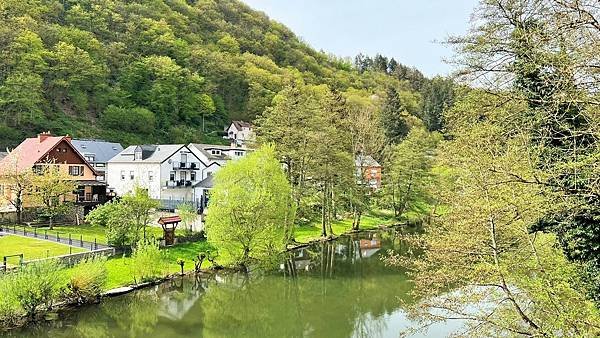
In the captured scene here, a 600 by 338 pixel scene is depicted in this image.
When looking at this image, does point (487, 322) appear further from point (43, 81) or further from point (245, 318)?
point (43, 81)

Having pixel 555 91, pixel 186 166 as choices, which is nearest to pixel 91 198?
pixel 186 166

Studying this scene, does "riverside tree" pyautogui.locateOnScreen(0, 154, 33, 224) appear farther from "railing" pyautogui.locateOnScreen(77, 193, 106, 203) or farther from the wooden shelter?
the wooden shelter

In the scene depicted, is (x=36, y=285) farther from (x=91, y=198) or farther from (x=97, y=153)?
(x=97, y=153)

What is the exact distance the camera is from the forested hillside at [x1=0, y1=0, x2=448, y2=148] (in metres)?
57.4

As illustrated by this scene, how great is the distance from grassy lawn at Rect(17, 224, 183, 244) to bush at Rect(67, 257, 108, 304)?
26.6ft

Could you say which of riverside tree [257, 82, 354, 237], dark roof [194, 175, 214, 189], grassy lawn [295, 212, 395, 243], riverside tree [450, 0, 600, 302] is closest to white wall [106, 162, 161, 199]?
dark roof [194, 175, 214, 189]

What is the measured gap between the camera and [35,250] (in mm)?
24531

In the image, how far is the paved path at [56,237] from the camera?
25.0 meters

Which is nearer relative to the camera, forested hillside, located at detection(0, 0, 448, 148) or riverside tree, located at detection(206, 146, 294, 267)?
riverside tree, located at detection(206, 146, 294, 267)

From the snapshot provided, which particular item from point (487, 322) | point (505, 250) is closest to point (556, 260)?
Result: point (505, 250)

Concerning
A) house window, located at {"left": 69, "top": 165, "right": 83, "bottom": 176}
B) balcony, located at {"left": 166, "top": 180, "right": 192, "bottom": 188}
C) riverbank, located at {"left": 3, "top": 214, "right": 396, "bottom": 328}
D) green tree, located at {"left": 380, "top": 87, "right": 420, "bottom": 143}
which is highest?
green tree, located at {"left": 380, "top": 87, "right": 420, "bottom": 143}

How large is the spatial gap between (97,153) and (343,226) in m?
26.7

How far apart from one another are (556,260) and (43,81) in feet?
209

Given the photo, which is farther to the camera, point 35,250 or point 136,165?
point 136,165
